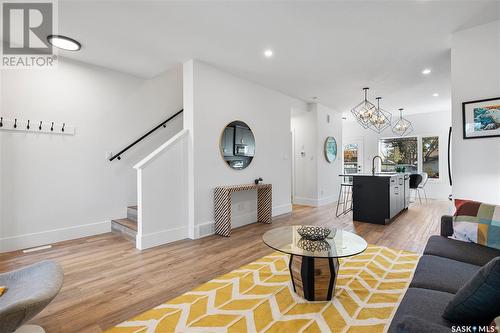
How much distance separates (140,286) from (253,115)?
132 inches

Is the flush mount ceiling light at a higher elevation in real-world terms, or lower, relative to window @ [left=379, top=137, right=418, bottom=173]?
higher

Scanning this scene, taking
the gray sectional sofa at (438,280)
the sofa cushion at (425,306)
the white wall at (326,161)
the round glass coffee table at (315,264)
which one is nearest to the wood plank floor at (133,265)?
the round glass coffee table at (315,264)

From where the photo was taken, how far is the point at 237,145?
4.33 meters

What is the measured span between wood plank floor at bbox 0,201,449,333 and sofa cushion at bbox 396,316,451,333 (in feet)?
5.86

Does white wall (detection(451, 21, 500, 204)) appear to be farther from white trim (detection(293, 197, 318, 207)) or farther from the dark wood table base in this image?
white trim (detection(293, 197, 318, 207))

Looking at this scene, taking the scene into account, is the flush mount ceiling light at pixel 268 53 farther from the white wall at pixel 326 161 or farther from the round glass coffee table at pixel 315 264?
the white wall at pixel 326 161

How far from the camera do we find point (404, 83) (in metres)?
4.82

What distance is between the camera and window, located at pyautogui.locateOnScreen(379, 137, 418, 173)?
7.91 m

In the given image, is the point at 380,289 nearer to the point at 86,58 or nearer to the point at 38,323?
the point at 38,323

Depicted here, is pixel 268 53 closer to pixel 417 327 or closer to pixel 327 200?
pixel 417 327

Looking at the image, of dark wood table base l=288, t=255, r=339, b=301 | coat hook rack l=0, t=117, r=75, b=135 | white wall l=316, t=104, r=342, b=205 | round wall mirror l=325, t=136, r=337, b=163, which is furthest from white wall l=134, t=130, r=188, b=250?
round wall mirror l=325, t=136, r=337, b=163

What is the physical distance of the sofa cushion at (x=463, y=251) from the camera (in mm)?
1773

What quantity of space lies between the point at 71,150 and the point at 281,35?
135 inches

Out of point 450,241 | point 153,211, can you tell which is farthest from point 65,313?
point 450,241
